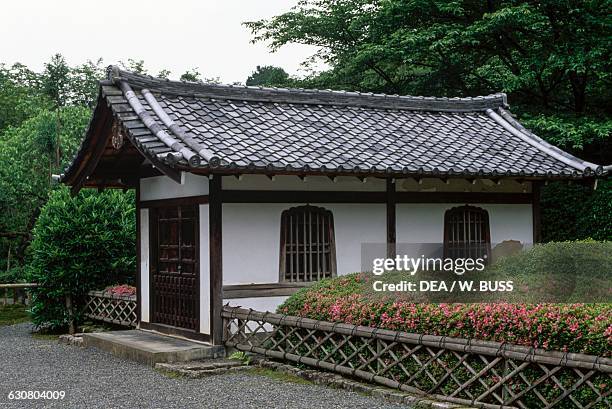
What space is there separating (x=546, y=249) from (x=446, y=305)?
1789 millimetres

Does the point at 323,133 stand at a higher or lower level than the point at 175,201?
higher

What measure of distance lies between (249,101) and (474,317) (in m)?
7.25

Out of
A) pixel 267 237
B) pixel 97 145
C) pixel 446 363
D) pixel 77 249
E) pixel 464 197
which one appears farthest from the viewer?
pixel 77 249

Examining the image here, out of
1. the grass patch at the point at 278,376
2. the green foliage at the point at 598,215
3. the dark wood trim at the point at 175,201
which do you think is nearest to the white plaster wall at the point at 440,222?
the dark wood trim at the point at 175,201

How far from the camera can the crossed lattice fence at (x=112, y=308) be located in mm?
15398

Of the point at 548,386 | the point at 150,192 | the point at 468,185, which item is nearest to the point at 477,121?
the point at 468,185

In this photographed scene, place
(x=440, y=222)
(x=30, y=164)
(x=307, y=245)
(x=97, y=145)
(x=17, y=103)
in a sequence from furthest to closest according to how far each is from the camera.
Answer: (x=17, y=103) < (x=30, y=164) < (x=440, y=222) < (x=97, y=145) < (x=307, y=245)

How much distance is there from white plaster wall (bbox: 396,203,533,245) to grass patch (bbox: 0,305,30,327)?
972 cm

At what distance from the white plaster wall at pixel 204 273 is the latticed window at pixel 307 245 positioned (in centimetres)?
122

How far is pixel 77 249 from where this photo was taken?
16.0 m

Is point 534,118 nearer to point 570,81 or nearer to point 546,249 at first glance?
point 570,81

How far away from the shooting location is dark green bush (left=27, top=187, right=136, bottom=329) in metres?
15.9

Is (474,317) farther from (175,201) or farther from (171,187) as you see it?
(171,187)

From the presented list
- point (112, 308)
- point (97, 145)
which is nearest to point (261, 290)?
point (97, 145)
